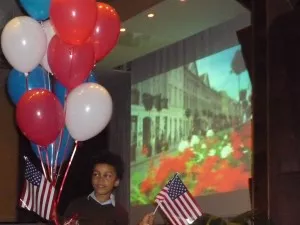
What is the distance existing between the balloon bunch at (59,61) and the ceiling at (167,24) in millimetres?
1611

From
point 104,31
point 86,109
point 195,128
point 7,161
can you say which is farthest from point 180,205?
point 195,128

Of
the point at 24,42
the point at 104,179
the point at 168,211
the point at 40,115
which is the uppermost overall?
the point at 24,42

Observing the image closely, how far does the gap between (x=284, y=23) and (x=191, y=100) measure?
173 cm

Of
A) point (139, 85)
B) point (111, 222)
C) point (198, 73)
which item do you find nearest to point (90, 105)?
point (111, 222)

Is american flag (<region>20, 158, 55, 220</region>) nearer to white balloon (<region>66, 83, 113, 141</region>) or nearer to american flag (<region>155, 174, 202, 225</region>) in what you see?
white balloon (<region>66, 83, 113, 141</region>)

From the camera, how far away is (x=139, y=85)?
5.18 metres

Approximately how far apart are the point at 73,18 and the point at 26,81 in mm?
438

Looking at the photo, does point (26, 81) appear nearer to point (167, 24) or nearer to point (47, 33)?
point (47, 33)

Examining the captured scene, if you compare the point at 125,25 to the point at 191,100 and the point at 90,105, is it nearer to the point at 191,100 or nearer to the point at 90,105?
the point at 191,100

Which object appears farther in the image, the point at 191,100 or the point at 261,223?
the point at 191,100

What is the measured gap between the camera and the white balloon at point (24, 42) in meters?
2.46

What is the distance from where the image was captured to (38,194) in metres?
2.58

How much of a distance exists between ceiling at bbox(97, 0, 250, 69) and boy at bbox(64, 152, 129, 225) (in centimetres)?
161

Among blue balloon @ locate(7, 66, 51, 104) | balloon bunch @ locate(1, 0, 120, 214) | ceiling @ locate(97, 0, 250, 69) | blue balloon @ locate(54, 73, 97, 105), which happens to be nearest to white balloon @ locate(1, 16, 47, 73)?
balloon bunch @ locate(1, 0, 120, 214)
